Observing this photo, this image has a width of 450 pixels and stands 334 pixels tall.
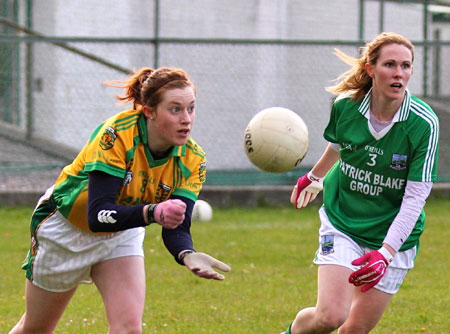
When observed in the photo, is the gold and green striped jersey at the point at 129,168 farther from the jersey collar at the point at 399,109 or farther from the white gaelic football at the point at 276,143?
the white gaelic football at the point at 276,143

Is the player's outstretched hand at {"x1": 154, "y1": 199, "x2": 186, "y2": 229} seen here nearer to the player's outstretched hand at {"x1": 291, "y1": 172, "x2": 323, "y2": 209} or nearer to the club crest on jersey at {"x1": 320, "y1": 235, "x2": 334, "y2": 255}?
the club crest on jersey at {"x1": 320, "y1": 235, "x2": 334, "y2": 255}

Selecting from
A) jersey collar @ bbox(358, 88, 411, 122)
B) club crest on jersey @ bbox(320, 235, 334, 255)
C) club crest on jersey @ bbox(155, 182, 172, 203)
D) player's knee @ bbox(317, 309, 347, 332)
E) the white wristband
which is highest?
jersey collar @ bbox(358, 88, 411, 122)

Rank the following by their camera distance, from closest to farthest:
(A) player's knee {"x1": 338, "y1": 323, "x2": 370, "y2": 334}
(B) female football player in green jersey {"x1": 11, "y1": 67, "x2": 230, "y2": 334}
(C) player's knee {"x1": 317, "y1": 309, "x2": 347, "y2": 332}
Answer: (B) female football player in green jersey {"x1": 11, "y1": 67, "x2": 230, "y2": 334}, (C) player's knee {"x1": 317, "y1": 309, "x2": 347, "y2": 332}, (A) player's knee {"x1": 338, "y1": 323, "x2": 370, "y2": 334}

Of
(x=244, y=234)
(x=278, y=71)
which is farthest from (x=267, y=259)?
(x=278, y=71)

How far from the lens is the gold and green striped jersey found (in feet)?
13.3

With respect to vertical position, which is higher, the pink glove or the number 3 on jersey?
the number 3 on jersey

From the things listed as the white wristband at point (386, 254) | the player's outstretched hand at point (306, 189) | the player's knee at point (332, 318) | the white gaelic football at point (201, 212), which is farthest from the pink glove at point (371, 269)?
the white gaelic football at point (201, 212)

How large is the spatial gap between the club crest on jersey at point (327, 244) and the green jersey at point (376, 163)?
9 centimetres

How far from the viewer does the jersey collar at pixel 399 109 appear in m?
4.61

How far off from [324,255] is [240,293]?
2.33 metres

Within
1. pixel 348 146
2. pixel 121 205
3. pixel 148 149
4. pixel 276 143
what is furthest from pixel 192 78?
pixel 121 205

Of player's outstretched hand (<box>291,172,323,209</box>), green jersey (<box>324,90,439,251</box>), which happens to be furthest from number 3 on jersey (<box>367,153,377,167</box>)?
player's outstretched hand (<box>291,172,323,209</box>)

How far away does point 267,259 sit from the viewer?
8.49 m

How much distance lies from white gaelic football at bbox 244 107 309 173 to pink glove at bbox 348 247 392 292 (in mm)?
1319
